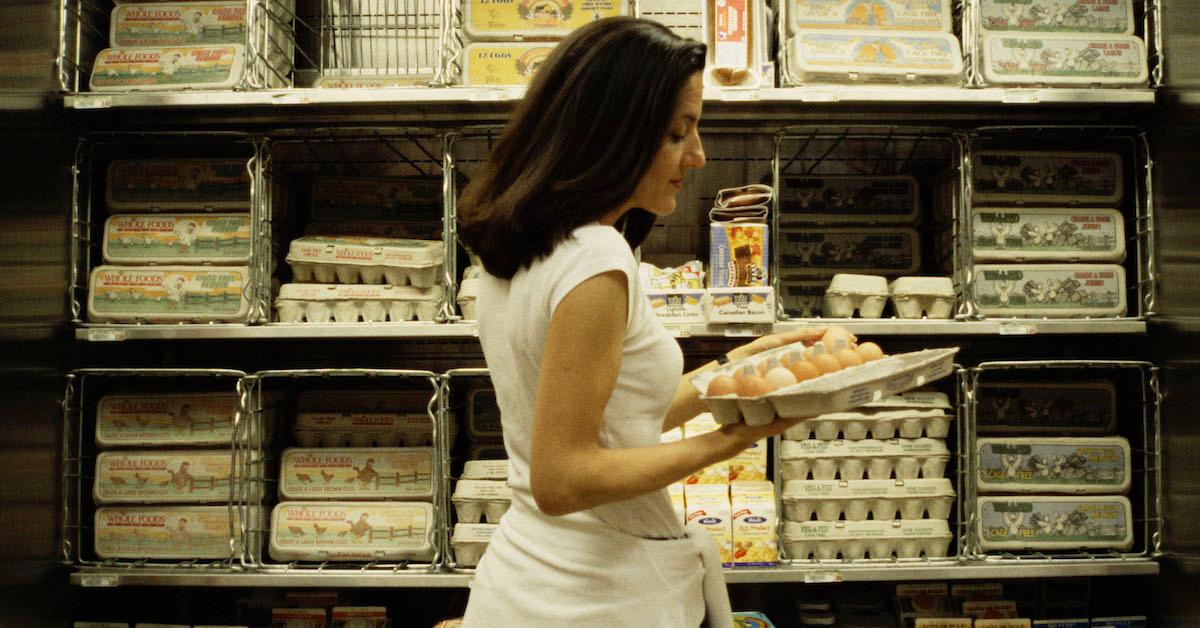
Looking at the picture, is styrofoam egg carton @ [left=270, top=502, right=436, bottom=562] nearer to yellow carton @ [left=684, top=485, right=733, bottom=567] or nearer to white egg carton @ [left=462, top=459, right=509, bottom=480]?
white egg carton @ [left=462, top=459, right=509, bottom=480]

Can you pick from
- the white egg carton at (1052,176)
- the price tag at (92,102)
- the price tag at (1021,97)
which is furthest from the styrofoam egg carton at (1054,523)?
the price tag at (92,102)

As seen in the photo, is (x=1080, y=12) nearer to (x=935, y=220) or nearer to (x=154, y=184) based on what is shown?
(x=935, y=220)

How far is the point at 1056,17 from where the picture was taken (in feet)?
7.57

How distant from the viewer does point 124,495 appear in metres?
2.28

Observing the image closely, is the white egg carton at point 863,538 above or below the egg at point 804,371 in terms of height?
below

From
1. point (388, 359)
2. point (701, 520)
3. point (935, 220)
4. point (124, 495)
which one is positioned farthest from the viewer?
point (388, 359)

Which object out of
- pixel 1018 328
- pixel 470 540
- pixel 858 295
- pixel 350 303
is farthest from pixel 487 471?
pixel 1018 328

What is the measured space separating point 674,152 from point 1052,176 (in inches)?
68.2

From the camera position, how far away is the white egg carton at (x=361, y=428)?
2.37m

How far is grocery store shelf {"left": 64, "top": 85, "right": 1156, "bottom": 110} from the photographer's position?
214 cm

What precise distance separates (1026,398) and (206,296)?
7.92ft

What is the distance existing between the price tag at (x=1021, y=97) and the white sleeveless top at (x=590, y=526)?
61.2 inches

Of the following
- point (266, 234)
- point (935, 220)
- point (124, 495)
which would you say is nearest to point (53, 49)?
point (266, 234)

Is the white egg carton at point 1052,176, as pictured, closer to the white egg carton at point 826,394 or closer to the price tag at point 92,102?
the white egg carton at point 826,394
